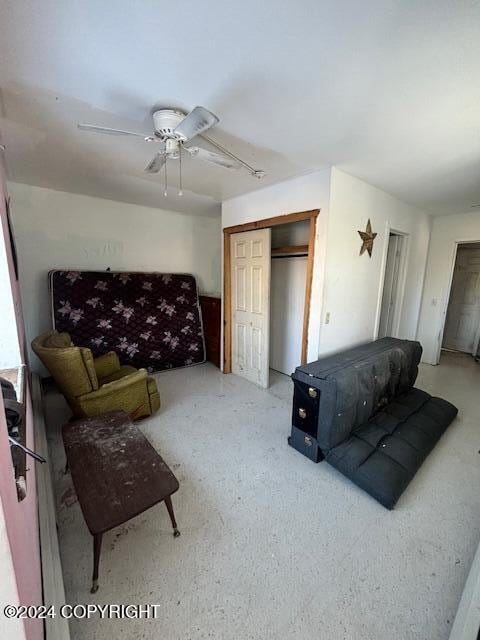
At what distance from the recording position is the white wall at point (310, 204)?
7.78 feet

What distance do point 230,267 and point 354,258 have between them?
59.6 inches

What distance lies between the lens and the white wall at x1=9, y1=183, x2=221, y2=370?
3020mm

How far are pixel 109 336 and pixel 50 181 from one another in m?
1.82

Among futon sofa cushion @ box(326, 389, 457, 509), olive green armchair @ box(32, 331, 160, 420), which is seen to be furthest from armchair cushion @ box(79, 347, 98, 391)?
futon sofa cushion @ box(326, 389, 457, 509)

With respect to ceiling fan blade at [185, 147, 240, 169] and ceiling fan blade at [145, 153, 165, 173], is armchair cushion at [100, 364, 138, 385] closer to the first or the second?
ceiling fan blade at [145, 153, 165, 173]

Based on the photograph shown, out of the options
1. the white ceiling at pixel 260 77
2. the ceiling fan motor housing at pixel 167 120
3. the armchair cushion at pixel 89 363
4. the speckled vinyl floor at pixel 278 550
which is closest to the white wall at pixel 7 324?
the armchair cushion at pixel 89 363

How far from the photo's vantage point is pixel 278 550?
1.37 metres

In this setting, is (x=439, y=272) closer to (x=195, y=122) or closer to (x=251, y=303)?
(x=251, y=303)

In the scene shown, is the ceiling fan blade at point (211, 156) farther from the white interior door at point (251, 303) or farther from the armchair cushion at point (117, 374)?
the armchair cushion at point (117, 374)

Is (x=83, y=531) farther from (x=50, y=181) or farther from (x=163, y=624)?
(x=50, y=181)

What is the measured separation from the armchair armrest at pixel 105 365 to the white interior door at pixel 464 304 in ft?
19.0

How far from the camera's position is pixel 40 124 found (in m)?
1.69

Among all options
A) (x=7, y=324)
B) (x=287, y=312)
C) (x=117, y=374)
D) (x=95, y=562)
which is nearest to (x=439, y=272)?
(x=287, y=312)

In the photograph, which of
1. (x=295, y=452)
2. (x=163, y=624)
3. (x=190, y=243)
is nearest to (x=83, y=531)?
(x=163, y=624)
